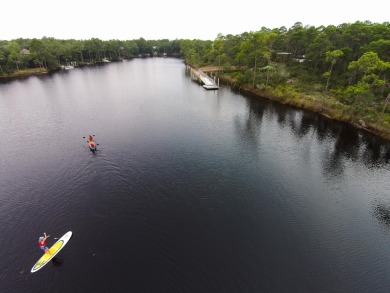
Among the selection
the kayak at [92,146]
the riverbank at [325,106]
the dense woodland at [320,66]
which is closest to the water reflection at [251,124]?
the riverbank at [325,106]

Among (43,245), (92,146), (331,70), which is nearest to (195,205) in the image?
(43,245)

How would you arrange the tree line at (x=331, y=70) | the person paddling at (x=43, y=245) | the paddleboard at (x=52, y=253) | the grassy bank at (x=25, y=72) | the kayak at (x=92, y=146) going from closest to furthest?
the paddleboard at (x=52, y=253), the person paddling at (x=43, y=245), the kayak at (x=92, y=146), the tree line at (x=331, y=70), the grassy bank at (x=25, y=72)

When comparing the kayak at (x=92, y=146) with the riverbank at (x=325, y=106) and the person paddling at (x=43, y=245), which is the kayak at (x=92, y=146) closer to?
the person paddling at (x=43, y=245)

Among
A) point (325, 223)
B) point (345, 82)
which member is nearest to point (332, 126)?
point (345, 82)

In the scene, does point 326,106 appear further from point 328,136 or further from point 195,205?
point 195,205

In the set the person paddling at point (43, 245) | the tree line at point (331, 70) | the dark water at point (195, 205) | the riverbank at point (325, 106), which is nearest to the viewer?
the dark water at point (195, 205)

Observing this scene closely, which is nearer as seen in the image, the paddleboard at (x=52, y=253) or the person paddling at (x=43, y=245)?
the paddleboard at (x=52, y=253)

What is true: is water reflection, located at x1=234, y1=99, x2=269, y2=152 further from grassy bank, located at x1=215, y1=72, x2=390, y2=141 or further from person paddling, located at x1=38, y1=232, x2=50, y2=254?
person paddling, located at x1=38, y1=232, x2=50, y2=254
